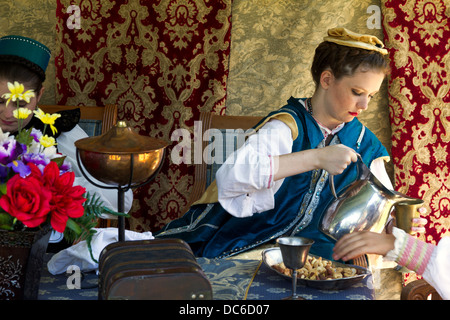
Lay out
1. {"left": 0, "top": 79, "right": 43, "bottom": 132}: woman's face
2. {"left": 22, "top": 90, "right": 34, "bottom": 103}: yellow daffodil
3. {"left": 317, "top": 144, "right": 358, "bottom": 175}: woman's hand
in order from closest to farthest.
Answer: {"left": 22, "top": 90, "right": 34, "bottom": 103}: yellow daffodil
{"left": 317, "top": 144, "right": 358, "bottom": 175}: woman's hand
{"left": 0, "top": 79, "right": 43, "bottom": 132}: woman's face

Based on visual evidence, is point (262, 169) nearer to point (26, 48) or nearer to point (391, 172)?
point (26, 48)

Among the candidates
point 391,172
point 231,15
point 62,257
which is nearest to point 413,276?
point 391,172

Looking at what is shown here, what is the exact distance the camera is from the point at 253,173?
6.27ft

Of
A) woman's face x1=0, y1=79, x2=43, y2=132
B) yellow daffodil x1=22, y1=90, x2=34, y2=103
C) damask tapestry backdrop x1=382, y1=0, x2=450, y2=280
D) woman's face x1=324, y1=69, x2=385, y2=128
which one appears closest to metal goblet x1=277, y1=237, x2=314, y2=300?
yellow daffodil x1=22, y1=90, x2=34, y2=103

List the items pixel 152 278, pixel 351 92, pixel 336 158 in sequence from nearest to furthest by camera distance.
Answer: pixel 152 278
pixel 336 158
pixel 351 92

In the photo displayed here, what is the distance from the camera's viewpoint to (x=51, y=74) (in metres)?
3.21

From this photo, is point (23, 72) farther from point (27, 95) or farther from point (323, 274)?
point (323, 274)

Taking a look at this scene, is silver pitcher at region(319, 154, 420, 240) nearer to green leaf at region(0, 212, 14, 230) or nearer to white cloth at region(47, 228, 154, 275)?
white cloth at region(47, 228, 154, 275)

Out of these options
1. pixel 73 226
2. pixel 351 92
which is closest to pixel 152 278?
pixel 73 226

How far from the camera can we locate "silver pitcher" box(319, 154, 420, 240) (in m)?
1.46

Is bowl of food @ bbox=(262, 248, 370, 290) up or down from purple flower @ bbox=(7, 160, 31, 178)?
down

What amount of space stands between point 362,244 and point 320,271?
0.49 ft

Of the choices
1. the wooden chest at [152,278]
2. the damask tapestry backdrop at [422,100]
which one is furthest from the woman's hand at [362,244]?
the damask tapestry backdrop at [422,100]

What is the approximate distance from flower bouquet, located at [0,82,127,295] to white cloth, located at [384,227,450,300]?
77 cm
